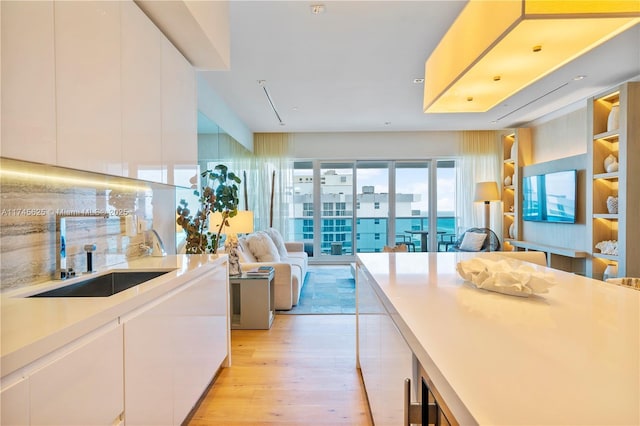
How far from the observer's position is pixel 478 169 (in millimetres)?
6848

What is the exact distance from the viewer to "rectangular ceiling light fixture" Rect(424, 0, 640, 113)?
111 centimetres

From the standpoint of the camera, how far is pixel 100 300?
4.08 ft

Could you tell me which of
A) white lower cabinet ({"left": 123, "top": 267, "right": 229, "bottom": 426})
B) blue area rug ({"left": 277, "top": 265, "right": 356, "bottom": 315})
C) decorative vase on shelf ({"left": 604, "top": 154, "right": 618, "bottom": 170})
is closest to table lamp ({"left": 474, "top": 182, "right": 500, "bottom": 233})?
decorative vase on shelf ({"left": 604, "top": 154, "right": 618, "bottom": 170})

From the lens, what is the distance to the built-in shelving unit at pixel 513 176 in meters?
6.07

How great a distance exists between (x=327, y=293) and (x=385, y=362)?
3489 mm

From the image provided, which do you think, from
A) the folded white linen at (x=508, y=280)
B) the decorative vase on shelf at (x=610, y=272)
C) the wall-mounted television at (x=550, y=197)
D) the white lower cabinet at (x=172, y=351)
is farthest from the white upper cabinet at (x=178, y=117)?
the wall-mounted television at (x=550, y=197)

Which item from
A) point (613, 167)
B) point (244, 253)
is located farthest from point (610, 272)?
point (244, 253)

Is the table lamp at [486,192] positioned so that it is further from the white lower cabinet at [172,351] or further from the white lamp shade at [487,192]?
the white lower cabinet at [172,351]

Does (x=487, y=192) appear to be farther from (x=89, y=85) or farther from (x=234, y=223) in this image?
(x=89, y=85)

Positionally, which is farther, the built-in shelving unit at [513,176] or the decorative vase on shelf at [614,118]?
the built-in shelving unit at [513,176]

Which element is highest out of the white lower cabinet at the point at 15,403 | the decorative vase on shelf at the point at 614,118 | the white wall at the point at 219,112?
the white wall at the point at 219,112

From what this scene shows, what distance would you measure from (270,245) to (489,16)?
12.7 feet

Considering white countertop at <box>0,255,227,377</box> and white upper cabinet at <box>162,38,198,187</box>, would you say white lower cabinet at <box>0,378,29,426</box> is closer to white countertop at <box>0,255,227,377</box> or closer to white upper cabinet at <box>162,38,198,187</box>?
white countertop at <box>0,255,227,377</box>

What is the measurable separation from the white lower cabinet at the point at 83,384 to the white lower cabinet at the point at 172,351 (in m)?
0.08
